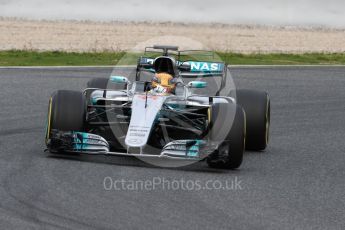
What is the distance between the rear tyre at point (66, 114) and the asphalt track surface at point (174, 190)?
14.4 inches

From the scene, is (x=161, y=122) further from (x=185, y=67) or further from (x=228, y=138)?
(x=185, y=67)

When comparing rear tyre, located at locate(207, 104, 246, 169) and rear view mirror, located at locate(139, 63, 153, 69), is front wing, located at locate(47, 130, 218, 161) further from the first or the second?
rear view mirror, located at locate(139, 63, 153, 69)

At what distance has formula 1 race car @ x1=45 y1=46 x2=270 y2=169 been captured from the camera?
10.9 meters

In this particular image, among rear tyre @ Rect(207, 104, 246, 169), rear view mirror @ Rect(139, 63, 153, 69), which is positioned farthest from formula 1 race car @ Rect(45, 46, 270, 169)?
rear view mirror @ Rect(139, 63, 153, 69)

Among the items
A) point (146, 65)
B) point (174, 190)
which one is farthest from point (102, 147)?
point (146, 65)

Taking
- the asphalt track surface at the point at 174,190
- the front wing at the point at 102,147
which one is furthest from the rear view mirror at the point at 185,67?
the front wing at the point at 102,147

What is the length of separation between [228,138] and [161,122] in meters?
1.07

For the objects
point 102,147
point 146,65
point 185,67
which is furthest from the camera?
point 146,65

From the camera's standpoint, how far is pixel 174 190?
9.44m

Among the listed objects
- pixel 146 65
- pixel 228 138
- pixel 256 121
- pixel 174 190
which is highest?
pixel 146 65

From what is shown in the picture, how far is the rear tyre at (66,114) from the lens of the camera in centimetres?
1121

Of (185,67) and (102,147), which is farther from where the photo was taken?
(185,67)

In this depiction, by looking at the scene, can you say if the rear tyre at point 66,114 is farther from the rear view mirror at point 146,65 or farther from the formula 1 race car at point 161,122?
the rear view mirror at point 146,65

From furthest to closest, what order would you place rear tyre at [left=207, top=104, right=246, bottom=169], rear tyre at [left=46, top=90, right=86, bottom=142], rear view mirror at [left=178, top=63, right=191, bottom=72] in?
rear view mirror at [left=178, top=63, right=191, bottom=72], rear tyre at [left=46, top=90, right=86, bottom=142], rear tyre at [left=207, top=104, right=246, bottom=169]
